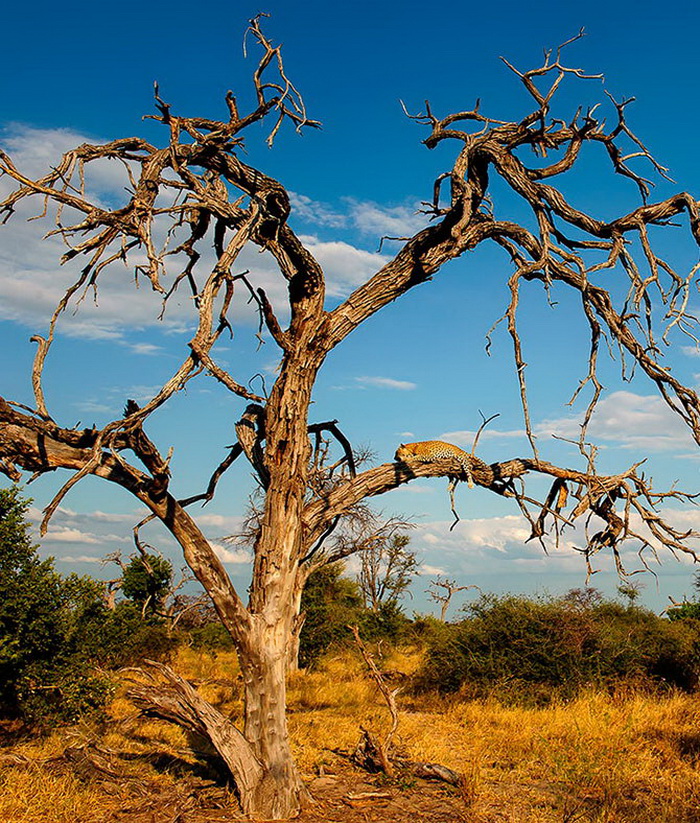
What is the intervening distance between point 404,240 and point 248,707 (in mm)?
5040

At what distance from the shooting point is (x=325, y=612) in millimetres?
19750

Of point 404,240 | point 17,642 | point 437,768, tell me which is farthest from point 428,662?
point 404,240

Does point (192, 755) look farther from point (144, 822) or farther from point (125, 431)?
point (125, 431)

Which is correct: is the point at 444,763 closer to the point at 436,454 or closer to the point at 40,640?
the point at 436,454

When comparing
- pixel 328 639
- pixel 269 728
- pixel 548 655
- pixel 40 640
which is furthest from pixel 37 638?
pixel 328 639

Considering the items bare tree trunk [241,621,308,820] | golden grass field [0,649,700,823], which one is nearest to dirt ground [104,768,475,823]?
golden grass field [0,649,700,823]

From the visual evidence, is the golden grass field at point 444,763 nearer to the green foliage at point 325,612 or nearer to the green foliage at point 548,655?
the green foliage at point 548,655

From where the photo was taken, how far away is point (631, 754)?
8938 millimetres

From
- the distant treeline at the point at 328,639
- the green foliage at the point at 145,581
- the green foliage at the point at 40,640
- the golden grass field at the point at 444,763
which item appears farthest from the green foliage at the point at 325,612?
the green foliage at the point at 40,640

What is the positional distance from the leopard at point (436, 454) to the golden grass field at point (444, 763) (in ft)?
11.2

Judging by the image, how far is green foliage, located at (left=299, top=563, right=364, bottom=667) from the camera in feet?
62.7

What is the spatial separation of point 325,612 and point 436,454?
527 inches

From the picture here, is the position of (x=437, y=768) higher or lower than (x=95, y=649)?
lower

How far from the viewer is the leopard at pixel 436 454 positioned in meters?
7.51
